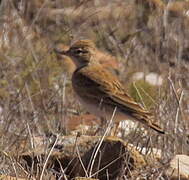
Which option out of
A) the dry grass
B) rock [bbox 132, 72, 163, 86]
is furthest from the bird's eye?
rock [bbox 132, 72, 163, 86]

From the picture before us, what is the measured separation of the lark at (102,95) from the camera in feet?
27.6

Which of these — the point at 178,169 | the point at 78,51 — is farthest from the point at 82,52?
the point at 178,169

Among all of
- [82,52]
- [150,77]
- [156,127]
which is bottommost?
[150,77]

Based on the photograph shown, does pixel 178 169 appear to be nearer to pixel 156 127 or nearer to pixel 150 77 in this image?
pixel 156 127

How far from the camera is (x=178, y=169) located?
6.34 metres

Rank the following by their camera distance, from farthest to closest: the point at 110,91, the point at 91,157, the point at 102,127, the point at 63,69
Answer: the point at 63,69 → the point at 110,91 → the point at 102,127 → the point at 91,157

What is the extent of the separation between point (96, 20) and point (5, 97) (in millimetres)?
3359

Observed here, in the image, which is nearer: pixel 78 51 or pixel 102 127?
pixel 102 127

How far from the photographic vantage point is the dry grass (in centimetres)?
775

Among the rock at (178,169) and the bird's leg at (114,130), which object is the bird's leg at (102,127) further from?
the rock at (178,169)

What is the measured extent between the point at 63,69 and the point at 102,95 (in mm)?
2298

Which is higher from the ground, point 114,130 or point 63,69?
point 63,69

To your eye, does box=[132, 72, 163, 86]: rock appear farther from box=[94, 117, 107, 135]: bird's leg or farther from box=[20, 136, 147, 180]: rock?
box=[20, 136, 147, 180]: rock

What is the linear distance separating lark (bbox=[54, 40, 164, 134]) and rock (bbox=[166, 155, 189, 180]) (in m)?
1.22
